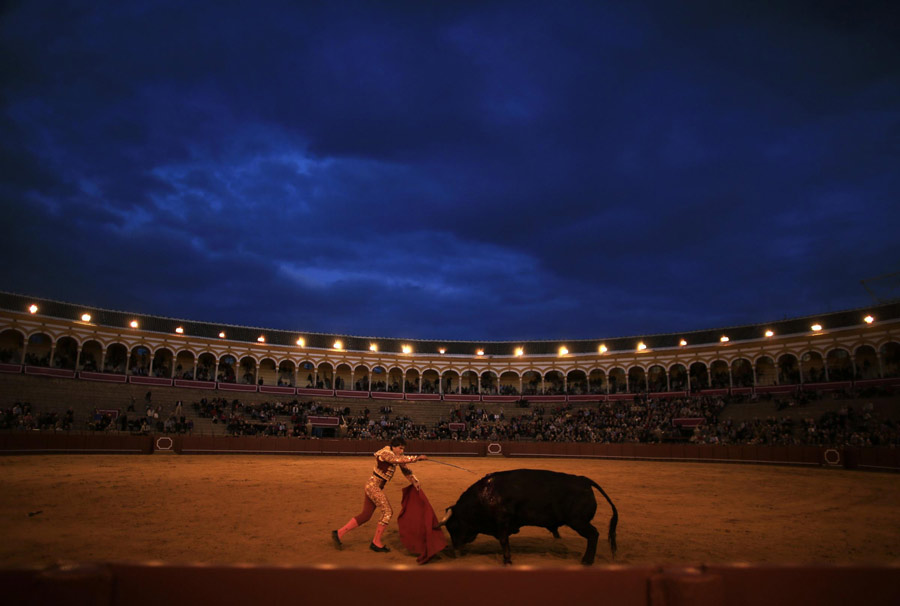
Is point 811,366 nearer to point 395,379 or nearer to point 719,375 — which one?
point 719,375

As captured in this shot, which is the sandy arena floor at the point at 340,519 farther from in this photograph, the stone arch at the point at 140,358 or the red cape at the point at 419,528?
the stone arch at the point at 140,358

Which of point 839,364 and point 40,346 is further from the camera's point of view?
point 839,364

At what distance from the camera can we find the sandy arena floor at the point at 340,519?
8.02 meters

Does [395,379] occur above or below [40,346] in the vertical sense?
below

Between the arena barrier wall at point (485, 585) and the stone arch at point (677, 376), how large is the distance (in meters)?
49.9

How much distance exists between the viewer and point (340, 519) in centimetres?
1099

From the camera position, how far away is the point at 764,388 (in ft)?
136

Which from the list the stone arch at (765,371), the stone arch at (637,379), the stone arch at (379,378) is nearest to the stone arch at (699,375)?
the stone arch at (765,371)

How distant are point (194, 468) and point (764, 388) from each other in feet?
133

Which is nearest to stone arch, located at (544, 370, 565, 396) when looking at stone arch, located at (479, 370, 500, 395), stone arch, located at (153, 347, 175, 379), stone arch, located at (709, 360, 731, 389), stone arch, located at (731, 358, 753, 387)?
stone arch, located at (479, 370, 500, 395)

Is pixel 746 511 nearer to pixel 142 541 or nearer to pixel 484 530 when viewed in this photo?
pixel 484 530

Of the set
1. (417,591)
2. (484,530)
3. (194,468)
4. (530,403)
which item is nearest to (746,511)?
(484,530)

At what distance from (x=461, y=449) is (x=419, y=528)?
96.4 ft

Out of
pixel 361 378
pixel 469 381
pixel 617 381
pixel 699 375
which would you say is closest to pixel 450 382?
Result: pixel 469 381
